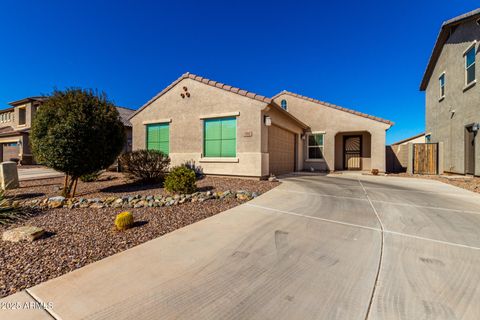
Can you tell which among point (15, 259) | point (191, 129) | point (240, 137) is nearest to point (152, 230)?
point (15, 259)

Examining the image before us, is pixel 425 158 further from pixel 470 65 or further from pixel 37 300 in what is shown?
pixel 37 300

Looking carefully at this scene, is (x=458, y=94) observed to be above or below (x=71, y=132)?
above

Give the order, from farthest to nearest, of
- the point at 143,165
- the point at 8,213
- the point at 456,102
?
the point at 456,102 < the point at 143,165 < the point at 8,213

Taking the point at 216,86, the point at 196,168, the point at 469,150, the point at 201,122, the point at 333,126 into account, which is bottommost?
the point at 196,168

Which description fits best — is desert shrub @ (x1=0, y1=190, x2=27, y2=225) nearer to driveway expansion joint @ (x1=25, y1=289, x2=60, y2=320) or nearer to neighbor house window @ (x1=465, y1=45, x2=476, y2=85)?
driveway expansion joint @ (x1=25, y1=289, x2=60, y2=320)

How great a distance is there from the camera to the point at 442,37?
13.0 meters

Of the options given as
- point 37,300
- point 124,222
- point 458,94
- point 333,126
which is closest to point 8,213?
point 124,222

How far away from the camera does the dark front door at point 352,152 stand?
15309mm

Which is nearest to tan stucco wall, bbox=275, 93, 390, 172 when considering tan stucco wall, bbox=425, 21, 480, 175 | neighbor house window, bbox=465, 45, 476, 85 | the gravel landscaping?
tan stucco wall, bbox=425, 21, 480, 175

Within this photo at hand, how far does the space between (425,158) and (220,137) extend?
13002mm

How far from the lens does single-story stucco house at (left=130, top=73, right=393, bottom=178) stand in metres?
9.31

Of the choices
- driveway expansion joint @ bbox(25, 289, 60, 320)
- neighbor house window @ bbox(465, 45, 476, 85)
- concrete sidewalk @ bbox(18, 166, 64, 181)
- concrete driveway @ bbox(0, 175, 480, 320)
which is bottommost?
driveway expansion joint @ bbox(25, 289, 60, 320)

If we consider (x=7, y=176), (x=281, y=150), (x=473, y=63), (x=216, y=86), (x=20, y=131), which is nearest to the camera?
(x=7, y=176)

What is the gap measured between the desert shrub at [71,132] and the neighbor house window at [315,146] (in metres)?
12.9
